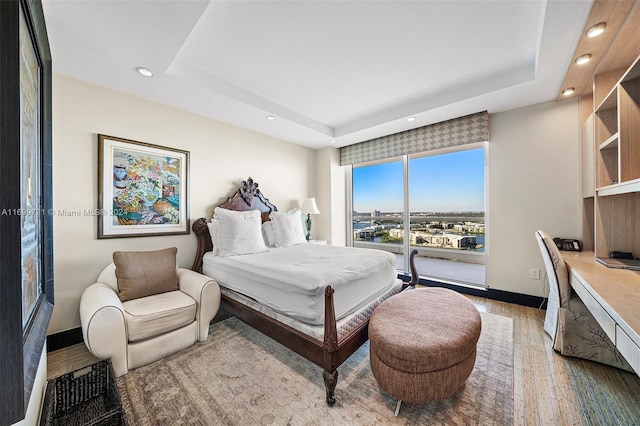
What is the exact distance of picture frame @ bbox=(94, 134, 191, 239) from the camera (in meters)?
2.52

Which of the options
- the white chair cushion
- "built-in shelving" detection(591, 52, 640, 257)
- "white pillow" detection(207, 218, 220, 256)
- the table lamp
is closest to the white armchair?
the white chair cushion

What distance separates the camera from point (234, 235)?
9.71ft

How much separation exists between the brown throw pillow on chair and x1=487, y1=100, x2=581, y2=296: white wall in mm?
3974

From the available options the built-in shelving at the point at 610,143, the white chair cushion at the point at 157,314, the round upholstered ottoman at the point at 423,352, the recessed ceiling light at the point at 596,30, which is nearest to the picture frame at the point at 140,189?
the white chair cushion at the point at 157,314

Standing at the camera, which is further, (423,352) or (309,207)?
(309,207)

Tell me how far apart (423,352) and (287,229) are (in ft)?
8.39

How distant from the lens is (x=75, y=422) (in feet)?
4.62

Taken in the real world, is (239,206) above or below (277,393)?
above

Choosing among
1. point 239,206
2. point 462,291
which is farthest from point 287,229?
point 462,291

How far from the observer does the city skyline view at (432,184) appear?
364 centimetres

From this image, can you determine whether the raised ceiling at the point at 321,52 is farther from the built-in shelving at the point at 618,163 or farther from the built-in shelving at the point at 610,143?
the built-in shelving at the point at 610,143

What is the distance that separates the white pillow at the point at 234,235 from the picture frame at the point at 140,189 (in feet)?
1.49

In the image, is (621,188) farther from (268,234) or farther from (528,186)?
(268,234)

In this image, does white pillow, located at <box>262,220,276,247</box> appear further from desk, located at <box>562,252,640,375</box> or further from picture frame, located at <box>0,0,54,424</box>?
desk, located at <box>562,252,640,375</box>
